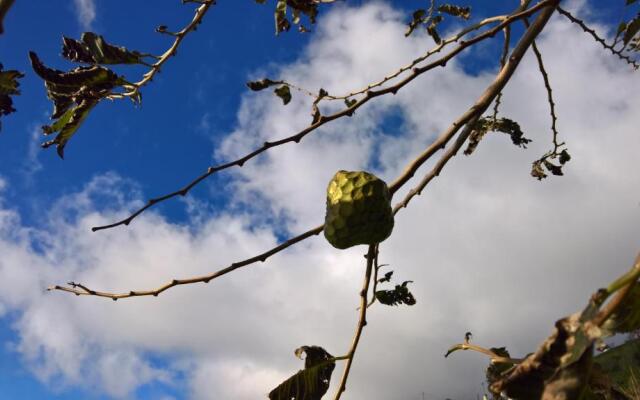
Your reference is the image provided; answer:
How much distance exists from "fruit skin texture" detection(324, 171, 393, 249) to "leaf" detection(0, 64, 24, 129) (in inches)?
34.5

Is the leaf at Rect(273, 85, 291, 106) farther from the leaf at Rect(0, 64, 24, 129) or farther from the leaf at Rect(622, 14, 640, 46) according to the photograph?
the leaf at Rect(622, 14, 640, 46)

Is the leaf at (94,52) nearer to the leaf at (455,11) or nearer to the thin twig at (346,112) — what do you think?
the thin twig at (346,112)

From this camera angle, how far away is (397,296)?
188 centimetres

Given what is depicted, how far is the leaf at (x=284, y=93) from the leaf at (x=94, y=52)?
2.38ft

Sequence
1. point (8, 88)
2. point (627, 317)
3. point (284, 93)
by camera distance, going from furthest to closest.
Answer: point (284, 93)
point (8, 88)
point (627, 317)

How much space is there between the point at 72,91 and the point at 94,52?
135mm

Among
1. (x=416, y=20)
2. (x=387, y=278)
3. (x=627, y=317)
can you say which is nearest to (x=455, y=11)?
(x=416, y=20)

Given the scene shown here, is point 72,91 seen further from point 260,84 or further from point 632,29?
point 632,29

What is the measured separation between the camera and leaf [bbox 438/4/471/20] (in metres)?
2.80

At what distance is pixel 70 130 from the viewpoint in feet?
4.92

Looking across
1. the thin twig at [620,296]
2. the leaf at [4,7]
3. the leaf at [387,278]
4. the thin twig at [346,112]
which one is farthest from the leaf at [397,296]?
the leaf at [4,7]

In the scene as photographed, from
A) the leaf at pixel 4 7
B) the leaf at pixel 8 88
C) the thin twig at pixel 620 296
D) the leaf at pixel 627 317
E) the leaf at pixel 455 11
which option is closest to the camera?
the leaf at pixel 4 7

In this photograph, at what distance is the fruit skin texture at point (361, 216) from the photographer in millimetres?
1564

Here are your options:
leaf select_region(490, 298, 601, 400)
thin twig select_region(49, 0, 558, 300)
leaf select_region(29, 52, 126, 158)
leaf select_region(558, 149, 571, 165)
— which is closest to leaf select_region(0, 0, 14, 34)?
leaf select_region(490, 298, 601, 400)
